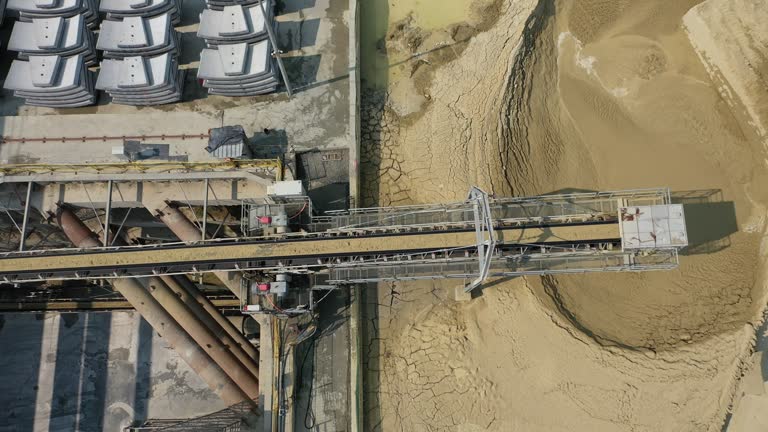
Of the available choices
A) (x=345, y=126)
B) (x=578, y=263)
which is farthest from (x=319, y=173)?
(x=578, y=263)

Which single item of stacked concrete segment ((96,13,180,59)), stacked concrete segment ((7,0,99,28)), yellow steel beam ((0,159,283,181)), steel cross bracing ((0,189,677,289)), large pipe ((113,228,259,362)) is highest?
stacked concrete segment ((7,0,99,28))

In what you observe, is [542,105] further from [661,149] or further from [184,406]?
[184,406]

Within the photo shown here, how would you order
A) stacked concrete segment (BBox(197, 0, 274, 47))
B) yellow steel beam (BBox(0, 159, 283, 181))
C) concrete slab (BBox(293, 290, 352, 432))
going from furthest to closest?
1. stacked concrete segment (BBox(197, 0, 274, 47))
2. concrete slab (BBox(293, 290, 352, 432))
3. yellow steel beam (BBox(0, 159, 283, 181))

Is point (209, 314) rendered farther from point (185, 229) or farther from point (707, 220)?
point (707, 220)

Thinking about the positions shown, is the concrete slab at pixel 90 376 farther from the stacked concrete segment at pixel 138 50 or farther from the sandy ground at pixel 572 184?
the stacked concrete segment at pixel 138 50

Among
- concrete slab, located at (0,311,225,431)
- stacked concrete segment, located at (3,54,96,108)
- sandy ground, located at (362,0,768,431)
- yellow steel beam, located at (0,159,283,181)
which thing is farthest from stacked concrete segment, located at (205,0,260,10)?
concrete slab, located at (0,311,225,431)

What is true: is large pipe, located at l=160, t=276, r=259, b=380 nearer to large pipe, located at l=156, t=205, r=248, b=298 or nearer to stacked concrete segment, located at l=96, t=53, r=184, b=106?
large pipe, located at l=156, t=205, r=248, b=298
